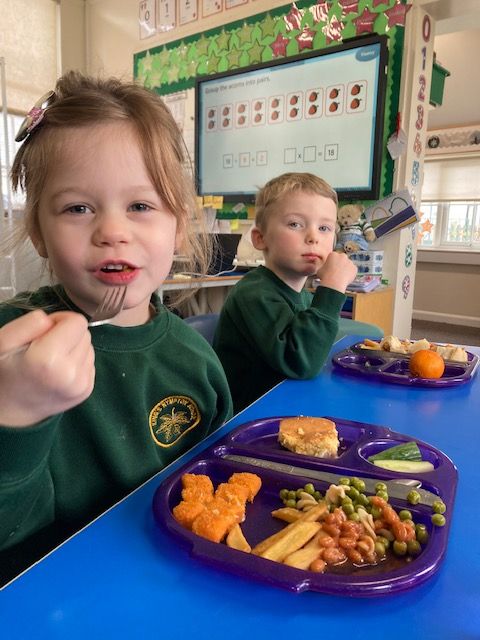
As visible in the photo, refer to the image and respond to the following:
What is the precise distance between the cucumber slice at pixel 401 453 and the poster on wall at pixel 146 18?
4.21 meters

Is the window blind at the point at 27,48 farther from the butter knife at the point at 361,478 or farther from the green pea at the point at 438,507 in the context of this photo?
the green pea at the point at 438,507

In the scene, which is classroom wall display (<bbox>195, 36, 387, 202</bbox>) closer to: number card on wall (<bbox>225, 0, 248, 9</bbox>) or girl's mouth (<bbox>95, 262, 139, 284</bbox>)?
number card on wall (<bbox>225, 0, 248, 9</bbox>)

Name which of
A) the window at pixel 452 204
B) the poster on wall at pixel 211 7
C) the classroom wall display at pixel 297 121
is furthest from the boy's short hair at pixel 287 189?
the window at pixel 452 204

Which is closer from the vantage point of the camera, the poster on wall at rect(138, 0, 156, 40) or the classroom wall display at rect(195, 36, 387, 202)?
the classroom wall display at rect(195, 36, 387, 202)

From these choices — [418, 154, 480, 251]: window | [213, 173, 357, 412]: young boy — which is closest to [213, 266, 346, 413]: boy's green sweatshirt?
[213, 173, 357, 412]: young boy

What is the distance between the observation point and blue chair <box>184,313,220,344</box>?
4.47ft

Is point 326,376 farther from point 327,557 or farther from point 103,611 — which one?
point 103,611

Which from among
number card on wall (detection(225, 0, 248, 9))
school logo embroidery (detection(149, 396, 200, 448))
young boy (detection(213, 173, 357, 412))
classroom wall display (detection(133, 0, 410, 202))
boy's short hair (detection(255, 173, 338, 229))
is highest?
number card on wall (detection(225, 0, 248, 9))

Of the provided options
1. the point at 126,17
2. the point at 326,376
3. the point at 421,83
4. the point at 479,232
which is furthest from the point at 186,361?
the point at 479,232

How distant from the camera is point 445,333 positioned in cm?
516

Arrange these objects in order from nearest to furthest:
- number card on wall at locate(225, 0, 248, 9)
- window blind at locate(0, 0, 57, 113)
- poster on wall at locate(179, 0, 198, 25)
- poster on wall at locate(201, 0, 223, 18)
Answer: number card on wall at locate(225, 0, 248, 9) < poster on wall at locate(201, 0, 223, 18) < poster on wall at locate(179, 0, 198, 25) < window blind at locate(0, 0, 57, 113)

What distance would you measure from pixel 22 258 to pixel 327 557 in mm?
722

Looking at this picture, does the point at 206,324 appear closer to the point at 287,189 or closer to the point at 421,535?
the point at 287,189

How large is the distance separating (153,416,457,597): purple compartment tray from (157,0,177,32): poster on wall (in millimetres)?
3980
